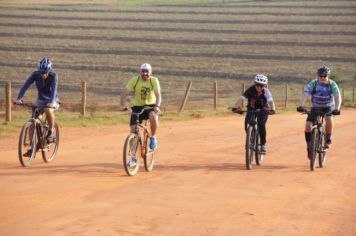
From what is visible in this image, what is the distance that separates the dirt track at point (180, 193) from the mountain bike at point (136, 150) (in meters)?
0.20

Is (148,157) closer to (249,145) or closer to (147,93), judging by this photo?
(147,93)

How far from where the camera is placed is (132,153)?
555 inches

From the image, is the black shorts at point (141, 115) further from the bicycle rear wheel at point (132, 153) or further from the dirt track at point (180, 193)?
the dirt track at point (180, 193)

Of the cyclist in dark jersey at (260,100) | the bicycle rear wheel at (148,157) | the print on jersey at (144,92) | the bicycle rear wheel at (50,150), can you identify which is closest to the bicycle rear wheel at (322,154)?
the cyclist in dark jersey at (260,100)

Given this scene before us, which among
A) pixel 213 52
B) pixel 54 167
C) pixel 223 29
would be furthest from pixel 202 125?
pixel 223 29

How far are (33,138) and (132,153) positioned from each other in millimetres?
1897

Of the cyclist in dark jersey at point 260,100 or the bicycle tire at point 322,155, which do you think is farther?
the bicycle tire at point 322,155

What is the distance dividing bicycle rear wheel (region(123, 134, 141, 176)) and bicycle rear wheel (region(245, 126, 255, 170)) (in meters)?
2.06

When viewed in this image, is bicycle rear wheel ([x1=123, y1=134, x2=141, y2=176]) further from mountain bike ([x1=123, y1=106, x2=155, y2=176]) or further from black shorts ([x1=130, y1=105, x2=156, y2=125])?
black shorts ([x1=130, y1=105, x2=156, y2=125])

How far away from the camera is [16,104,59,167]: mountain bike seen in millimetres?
14703

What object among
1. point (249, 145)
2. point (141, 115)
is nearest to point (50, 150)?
point (141, 115)

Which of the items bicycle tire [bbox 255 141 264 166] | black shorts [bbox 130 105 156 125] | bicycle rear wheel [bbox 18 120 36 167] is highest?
black shorts [bbox 130 105 156 125]

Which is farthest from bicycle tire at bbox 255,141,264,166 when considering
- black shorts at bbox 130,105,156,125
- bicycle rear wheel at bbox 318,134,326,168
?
black shorts at bbox 130,105,156,125

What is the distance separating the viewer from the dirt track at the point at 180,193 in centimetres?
976
